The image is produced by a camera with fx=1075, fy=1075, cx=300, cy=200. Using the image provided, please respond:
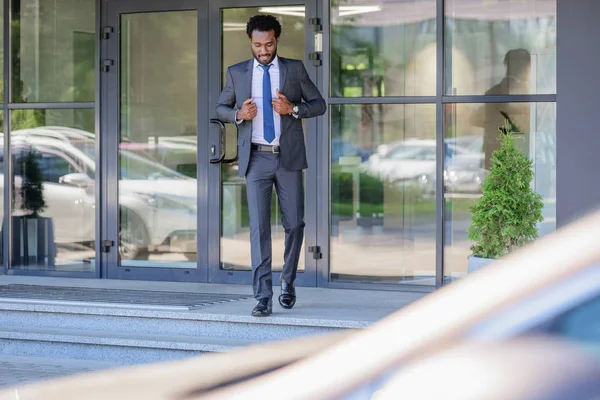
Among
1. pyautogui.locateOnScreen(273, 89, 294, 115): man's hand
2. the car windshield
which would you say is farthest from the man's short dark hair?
the car windshield

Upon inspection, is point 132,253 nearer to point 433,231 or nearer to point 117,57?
point 117,57

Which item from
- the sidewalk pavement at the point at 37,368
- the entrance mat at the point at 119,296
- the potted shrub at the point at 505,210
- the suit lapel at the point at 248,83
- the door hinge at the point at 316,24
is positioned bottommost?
the sidewalk pavement at the point at 37,368

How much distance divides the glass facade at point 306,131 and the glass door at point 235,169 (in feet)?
0.04

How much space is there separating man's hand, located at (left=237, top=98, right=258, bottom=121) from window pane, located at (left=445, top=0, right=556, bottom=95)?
6.81 feet

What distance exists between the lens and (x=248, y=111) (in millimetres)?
6176

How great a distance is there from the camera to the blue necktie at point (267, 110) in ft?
20.9

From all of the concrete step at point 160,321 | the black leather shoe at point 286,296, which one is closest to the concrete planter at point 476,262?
the concrete step at point 160,321

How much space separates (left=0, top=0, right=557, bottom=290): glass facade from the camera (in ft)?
25.2

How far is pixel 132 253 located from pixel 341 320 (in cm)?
288

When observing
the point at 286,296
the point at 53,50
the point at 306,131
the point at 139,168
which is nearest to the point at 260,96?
the point at 286,296

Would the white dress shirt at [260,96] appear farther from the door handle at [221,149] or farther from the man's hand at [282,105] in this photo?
the door handle at [221,149]

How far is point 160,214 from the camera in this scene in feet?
28.7

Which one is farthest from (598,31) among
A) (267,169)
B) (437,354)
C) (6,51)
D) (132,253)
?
(437,354)

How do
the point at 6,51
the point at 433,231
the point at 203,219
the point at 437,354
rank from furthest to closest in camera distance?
the point at 6,51, the point at 203,219, the point at 433,231, the point at 437,354
